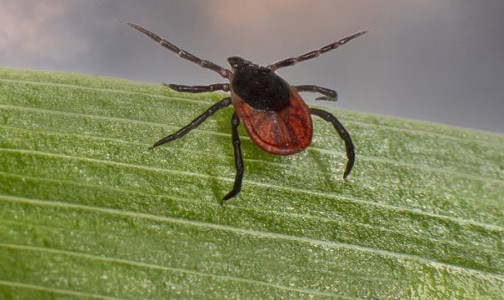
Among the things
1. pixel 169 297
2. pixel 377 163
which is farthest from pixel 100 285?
pixel 377 163

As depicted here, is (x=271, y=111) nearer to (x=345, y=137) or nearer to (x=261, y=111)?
(x=261, y=111)

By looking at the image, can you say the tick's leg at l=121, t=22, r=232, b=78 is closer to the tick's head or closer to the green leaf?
the tick's head

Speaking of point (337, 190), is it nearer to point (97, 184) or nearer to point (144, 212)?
point (144, 212)

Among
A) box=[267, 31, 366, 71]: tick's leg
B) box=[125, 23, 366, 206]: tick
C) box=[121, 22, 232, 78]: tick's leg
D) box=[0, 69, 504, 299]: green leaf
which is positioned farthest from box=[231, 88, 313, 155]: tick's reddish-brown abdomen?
box=[267, 31, 366, 71]: tick's leg

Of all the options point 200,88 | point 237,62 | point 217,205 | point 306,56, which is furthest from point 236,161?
point 306,56

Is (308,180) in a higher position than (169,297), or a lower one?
higher

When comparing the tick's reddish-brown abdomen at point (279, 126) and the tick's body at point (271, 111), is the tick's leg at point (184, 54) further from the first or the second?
the tick's reddish-brown abdomen at point (279, 126)
